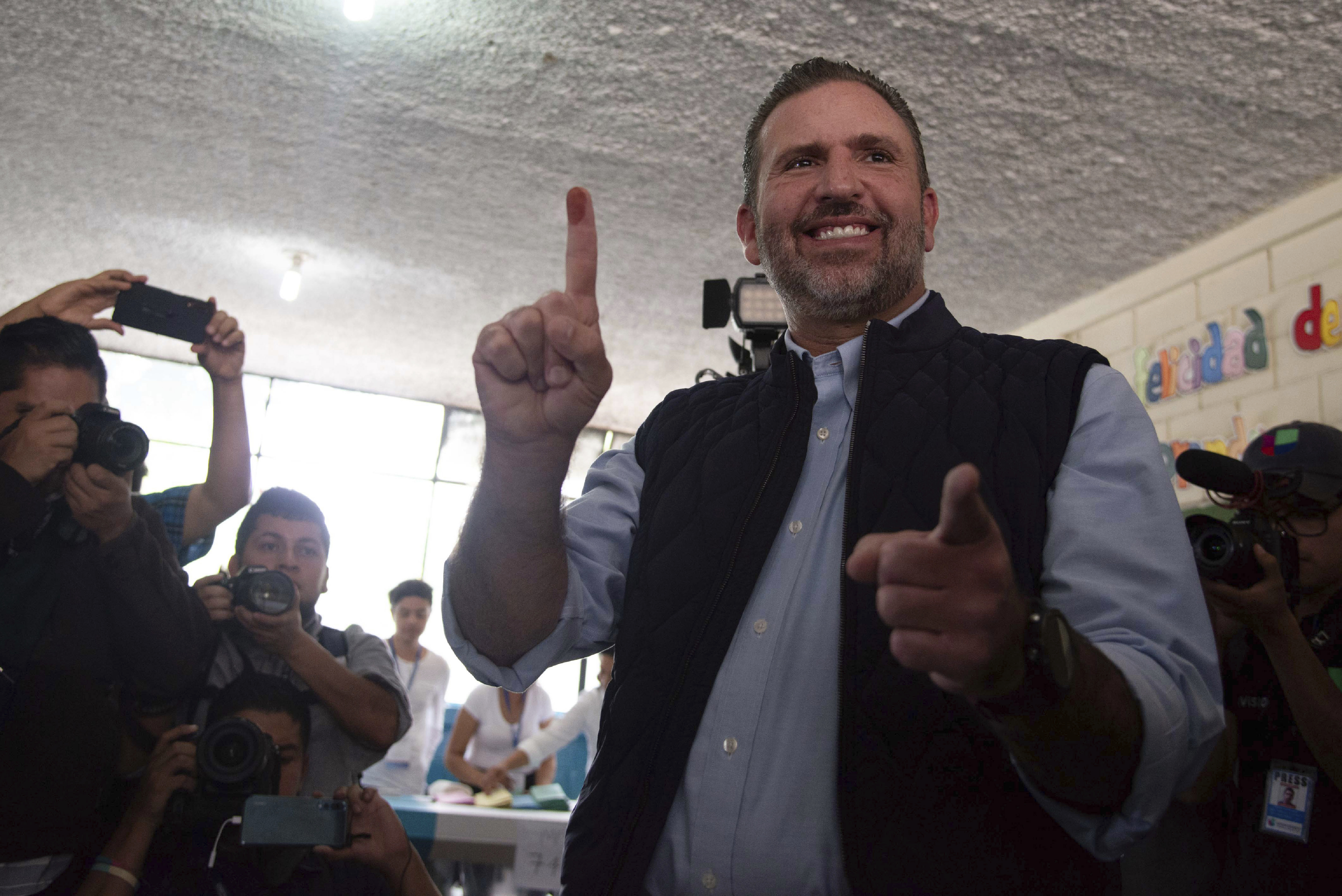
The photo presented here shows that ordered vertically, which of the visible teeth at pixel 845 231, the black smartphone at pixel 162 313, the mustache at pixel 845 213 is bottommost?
the visible teeth at pixel 845 231

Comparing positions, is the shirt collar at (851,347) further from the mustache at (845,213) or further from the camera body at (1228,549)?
the camera body at (1228,549)

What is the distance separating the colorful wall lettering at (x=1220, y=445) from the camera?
3562 millimetres

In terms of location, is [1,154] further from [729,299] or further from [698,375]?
[698,375]

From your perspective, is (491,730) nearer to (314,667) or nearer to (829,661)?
(314,667)

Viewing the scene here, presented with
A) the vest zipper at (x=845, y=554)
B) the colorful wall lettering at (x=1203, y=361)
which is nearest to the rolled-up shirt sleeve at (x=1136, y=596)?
the vest zipper at (x=845, y=554)

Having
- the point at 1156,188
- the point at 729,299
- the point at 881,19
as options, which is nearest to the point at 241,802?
the point at 729,299

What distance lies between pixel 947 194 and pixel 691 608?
10.4 ft

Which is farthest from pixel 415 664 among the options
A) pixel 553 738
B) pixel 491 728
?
pixel 553 738

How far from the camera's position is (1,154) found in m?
3.91

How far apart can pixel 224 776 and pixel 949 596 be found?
1.42 meters

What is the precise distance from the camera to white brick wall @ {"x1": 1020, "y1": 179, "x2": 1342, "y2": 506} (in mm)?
3299

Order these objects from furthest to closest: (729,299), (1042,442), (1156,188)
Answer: (1156,188) → (729,299) → (1042,442)

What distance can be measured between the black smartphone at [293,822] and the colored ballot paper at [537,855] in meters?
1.05

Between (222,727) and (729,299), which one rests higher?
(729,299)
